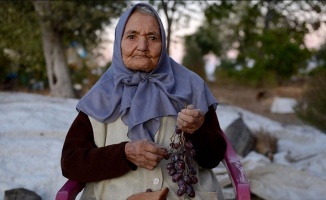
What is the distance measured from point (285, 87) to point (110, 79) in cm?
1364

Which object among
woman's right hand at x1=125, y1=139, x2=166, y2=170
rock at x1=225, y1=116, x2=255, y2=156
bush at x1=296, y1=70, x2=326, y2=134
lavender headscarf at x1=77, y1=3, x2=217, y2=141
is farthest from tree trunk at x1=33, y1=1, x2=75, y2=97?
woman's right hand at x1=125, y1=139, x2=166, y2=170

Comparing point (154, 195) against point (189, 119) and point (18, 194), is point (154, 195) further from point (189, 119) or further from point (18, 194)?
point (18, 194)

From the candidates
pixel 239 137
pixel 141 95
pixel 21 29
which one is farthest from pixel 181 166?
pixel 21 29

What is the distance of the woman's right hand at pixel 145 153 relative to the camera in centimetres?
206

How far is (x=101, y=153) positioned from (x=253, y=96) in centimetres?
1211

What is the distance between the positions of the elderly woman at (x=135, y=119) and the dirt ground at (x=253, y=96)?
25.4 ft

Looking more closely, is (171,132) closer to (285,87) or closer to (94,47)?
(94,47)

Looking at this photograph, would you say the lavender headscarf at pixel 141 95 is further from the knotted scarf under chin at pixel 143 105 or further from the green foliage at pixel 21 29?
the green foliage at pixel 21 29

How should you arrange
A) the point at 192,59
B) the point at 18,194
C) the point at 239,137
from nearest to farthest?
the point at 18,194 → the point at 239,137 → the point at 192,59

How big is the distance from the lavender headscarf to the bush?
11.7 ft

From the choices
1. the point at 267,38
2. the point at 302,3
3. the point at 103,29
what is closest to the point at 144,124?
the point at 302,3

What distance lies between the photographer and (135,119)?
224 cm

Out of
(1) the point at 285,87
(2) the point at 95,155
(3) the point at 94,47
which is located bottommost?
(1) the point at 285,87

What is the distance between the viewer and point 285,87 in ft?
50.8
